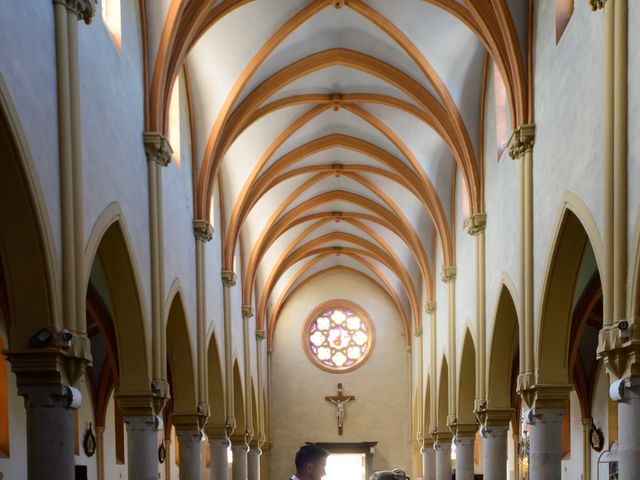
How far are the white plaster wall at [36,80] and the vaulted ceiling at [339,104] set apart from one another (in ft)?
18.0

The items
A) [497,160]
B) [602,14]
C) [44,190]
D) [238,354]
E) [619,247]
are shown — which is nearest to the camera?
[44,190]

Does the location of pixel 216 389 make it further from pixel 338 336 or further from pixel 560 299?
pixel 338 336

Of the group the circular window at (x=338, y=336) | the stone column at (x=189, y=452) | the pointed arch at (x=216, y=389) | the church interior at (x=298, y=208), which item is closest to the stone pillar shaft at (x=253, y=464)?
the church interior at (x=298, y=208)

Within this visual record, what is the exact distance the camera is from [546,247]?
1457 cm

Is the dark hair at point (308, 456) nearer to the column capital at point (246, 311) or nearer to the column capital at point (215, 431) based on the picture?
the column capital at point (215, 431)

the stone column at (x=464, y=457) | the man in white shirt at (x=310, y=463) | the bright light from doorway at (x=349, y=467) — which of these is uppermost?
the man in white shirt at (x=310, y=463)

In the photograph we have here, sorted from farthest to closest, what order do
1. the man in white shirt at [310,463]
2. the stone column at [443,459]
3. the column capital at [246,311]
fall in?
the column capital at [246,311] < the stone column at [443,459] < the man in white shirt at [310,463]

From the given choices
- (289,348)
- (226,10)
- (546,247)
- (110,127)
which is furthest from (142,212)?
(289,348)

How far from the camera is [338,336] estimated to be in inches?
1545

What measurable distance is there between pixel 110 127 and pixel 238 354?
15433mm

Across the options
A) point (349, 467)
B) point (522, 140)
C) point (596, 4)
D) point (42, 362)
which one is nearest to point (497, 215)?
point (522, 140)

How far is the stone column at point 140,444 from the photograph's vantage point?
14.9 metres

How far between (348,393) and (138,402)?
80.3 feet

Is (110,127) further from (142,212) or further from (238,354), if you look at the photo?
(238,354)
